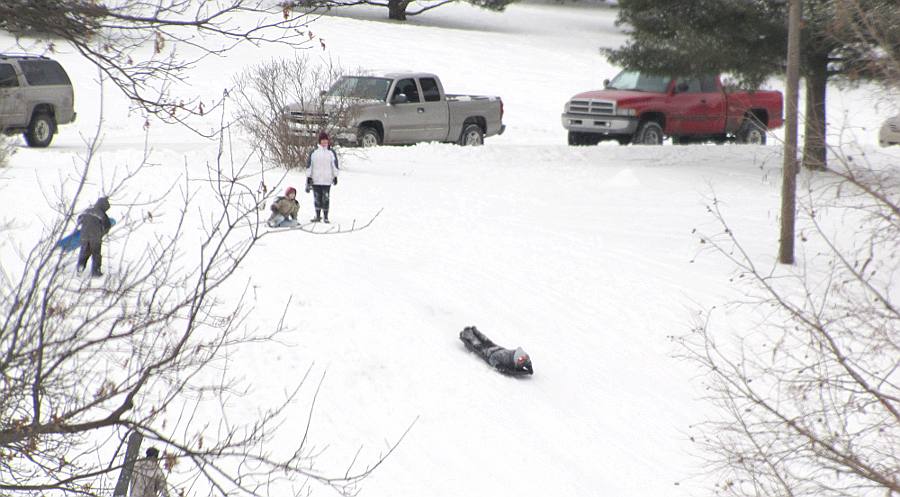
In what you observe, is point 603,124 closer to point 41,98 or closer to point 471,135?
point 471,135

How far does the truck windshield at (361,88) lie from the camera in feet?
68.3

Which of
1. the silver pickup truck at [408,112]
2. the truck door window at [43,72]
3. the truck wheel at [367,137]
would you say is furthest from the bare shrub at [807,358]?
the truck door window at [43,72]

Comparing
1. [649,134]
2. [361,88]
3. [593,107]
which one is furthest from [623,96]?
[361,88]

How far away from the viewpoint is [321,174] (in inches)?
611

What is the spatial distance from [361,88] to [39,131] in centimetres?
632

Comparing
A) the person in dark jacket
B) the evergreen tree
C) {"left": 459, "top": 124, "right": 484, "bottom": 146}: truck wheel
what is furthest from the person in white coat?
{"left": 459, "top": 124, "right": 484, "bottom": 146}: truck wheel

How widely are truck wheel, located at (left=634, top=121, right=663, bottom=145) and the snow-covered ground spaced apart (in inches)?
35.6

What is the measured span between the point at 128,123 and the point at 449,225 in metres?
16.0

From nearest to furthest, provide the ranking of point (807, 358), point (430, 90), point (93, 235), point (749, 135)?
1. point (807, 358)
2. point (93, 235)
3. point (430, 90)
4. point (749, 135)

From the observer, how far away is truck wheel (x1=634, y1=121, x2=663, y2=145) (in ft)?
81.5

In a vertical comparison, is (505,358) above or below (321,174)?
below

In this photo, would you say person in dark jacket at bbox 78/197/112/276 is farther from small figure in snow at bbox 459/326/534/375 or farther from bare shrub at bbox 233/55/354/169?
bare shrub at bbox 233/55/354/169

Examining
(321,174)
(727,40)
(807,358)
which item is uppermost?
(727,40)

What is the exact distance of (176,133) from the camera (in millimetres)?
27797
